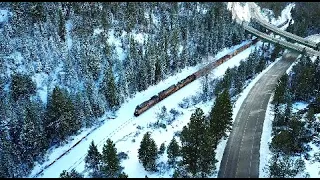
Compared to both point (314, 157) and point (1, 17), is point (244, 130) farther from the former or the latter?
point (1, 17)

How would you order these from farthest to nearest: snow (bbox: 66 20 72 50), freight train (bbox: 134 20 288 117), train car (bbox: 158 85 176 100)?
1. snow (bbox: 66 20 72 50)
2. train car (bbox: 158 85 176 100)
3. freight train (bbox: 134 20 288 117)

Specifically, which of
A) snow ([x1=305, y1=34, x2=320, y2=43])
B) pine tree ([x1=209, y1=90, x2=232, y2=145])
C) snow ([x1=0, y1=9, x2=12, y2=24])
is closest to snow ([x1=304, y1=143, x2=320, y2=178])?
pine tree ([x1=209, y1=90, x2=232, y2=145])

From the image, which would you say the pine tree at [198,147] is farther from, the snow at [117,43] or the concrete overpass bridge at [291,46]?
the concrete overpass bridge at [291,46]

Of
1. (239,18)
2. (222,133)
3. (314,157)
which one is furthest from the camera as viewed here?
(239,18)

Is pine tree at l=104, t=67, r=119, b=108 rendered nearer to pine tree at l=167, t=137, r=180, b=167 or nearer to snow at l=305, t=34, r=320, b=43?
pine tree at l=167, t=137, r=180, b=167

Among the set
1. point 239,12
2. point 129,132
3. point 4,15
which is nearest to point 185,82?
point 129,132

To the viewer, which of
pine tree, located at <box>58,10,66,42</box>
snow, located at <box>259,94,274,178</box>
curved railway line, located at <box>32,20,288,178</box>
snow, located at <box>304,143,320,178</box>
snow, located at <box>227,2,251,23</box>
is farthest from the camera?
snow, located at <box>227,2,251,23</box>

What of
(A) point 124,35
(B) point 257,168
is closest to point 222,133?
(B) point 257,168
